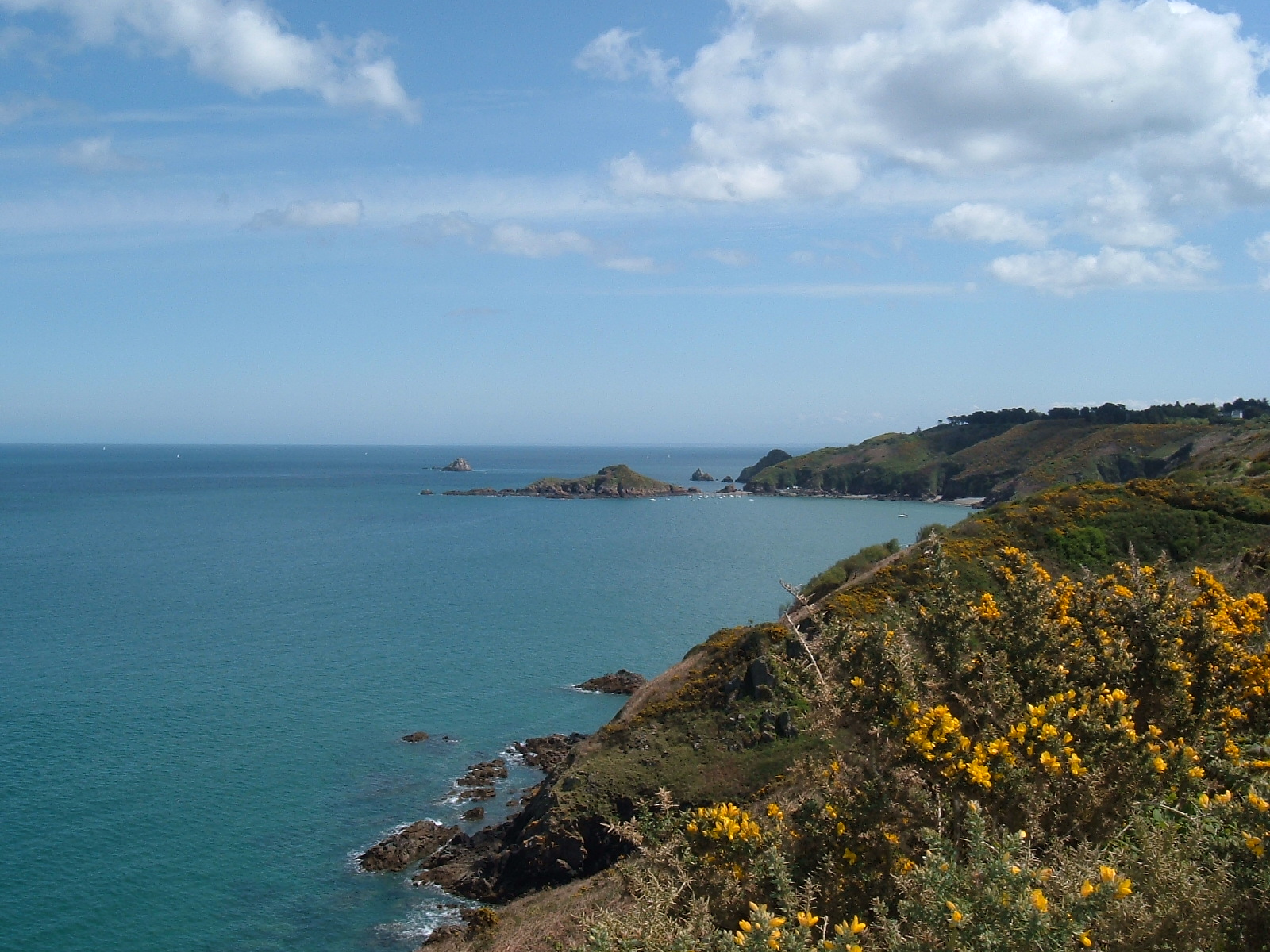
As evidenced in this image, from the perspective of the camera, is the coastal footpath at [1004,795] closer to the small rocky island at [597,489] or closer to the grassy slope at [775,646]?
the grassy slope at [775,646]

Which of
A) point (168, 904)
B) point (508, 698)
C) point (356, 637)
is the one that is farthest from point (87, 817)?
point (356, 637)

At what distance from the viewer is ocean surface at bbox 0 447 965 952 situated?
25.5m

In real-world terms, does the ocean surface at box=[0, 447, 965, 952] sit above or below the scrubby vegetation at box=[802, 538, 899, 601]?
below

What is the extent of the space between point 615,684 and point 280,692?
15.9 m

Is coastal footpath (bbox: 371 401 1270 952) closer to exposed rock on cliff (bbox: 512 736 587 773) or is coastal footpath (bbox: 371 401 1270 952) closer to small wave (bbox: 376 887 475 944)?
small wave (bbox: 376 887 475 944)

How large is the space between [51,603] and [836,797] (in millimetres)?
67407

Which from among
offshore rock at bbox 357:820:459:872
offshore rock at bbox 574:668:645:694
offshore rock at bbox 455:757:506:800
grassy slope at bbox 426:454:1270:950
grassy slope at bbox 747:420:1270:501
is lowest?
offshore rock at bbox 357:820:459:872

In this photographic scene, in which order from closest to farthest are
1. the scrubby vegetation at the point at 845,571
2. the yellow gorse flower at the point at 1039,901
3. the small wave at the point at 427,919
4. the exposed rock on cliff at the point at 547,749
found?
the yellow gorse flower at the point at 1039,901 < the small wave at the point at 427,919 < the exposed rock on cliff at the point at 547,749 < the scrubby vegetation at the point at 845,571

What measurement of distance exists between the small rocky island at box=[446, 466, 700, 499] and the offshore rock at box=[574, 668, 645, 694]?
4740 inches

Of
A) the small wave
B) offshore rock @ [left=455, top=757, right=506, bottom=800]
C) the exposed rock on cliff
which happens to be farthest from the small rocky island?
the small wave

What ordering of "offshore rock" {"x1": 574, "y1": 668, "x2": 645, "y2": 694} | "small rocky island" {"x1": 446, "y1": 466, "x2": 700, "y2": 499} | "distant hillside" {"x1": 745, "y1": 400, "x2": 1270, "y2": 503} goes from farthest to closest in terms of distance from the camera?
"small rocky island" {"x1": 446, "y1": 466, "x2": 700, "y2": 499} < "distant hillside" {"x1": 745, "y1": 400, "x2": 1270, "y2": 503} < "offshore rock" {"x1": 574, "y1": 668, "x2": 645, "y2": 694}

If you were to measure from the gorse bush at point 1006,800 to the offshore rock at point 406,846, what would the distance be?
20.7 m

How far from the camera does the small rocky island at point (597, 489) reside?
6698 inches

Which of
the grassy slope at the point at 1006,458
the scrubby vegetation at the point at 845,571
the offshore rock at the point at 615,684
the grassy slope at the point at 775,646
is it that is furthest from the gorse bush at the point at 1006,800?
the grassy slope at the point at 1006,458
